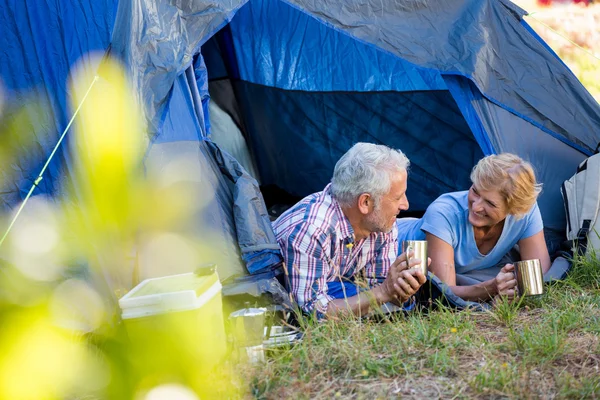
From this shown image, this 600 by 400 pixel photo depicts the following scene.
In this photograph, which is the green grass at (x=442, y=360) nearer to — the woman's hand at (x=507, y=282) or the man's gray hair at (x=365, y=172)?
the woman's hand at (x=507, y=282)

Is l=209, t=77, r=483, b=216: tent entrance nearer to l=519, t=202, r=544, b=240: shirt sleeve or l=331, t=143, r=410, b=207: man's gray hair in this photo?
l=519, t=202, r=544, b=240: shirt sleeve

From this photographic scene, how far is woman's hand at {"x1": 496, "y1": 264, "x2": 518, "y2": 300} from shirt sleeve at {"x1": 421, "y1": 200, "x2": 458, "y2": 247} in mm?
304

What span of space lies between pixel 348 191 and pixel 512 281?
0.78m

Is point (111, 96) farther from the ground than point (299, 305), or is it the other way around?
point (111, 96)

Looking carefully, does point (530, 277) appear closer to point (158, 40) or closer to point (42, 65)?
point (158, 40)

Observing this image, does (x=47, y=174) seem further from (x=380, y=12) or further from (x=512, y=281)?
(x=512, y=281)

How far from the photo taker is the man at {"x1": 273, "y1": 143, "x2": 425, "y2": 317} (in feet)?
9.28

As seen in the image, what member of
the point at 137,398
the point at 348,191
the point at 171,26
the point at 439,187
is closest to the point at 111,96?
the point at 171,26

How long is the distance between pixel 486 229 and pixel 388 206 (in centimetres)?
62

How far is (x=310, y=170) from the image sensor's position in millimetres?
4883

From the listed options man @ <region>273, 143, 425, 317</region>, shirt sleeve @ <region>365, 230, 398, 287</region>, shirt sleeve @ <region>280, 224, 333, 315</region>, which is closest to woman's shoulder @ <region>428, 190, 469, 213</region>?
shirt sleeve @ <region>365, 230, 398, 287</region>

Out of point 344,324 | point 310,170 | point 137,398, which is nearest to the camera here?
point 137,398

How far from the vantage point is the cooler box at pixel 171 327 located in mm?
2277

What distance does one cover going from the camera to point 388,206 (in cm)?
290
